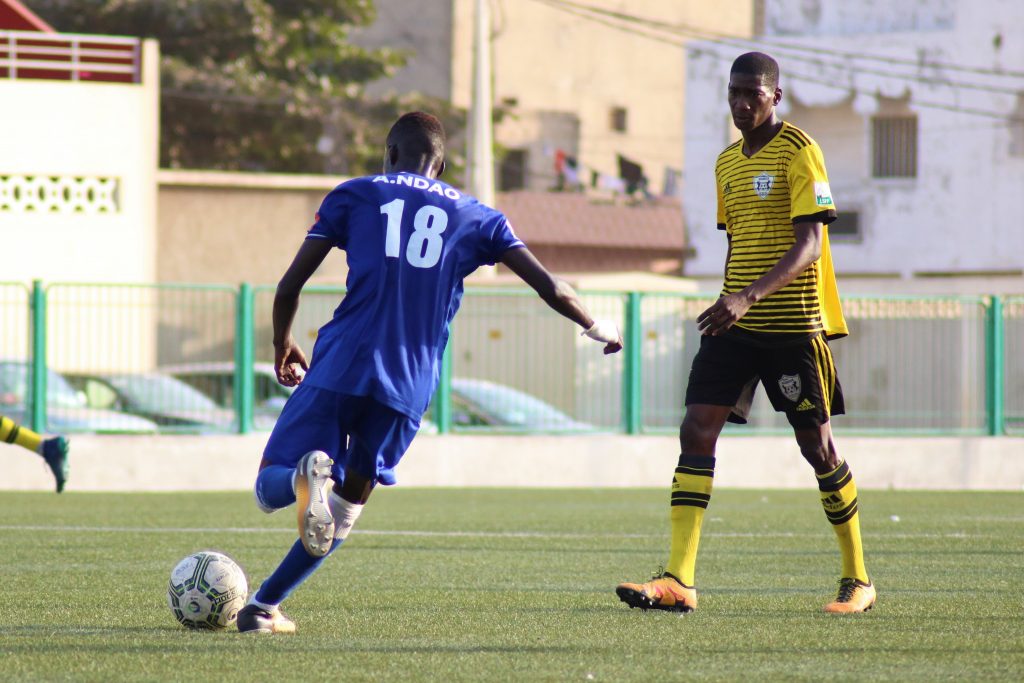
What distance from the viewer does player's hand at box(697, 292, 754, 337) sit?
6.42 m

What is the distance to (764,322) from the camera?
696cm

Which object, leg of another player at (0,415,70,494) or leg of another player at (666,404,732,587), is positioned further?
leg of another player at (0,415,70,494)

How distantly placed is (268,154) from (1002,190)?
1626 cm

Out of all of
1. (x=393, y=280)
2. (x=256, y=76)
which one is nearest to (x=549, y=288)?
(x=393, y=280)

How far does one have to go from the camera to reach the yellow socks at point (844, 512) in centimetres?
712

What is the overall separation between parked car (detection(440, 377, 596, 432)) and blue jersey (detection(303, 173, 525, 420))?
12775 millimetres

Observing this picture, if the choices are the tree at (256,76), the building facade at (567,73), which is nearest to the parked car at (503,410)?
the tree at (256,76)

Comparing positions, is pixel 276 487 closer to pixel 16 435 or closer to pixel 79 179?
pixel 16 435

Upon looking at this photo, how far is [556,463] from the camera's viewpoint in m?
18.8

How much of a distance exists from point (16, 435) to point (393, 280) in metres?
4.80

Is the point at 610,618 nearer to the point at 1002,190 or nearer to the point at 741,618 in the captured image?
the point at 741,618

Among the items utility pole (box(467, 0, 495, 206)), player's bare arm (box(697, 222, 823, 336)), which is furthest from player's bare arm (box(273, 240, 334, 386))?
utility pole (box(467, 0, 495, 206))

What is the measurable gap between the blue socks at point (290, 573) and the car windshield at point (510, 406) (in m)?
12.7

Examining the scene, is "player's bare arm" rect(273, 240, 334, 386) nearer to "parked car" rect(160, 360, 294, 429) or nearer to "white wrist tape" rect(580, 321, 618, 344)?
"white wrist tape" rect(580, 321, 618, 344)
